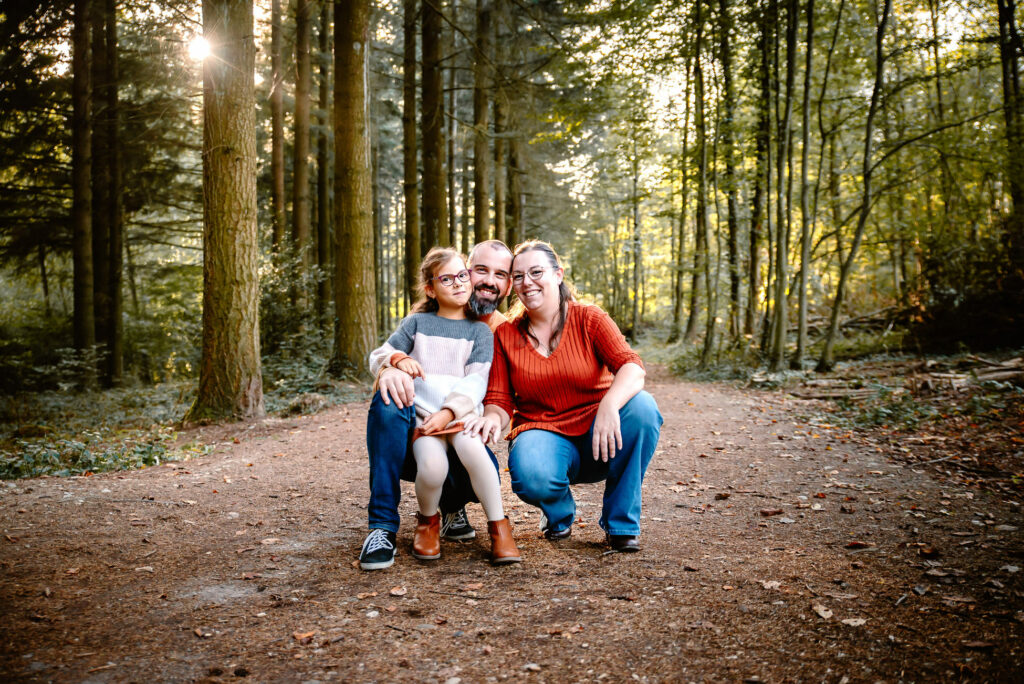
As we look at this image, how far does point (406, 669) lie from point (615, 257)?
26549 mm

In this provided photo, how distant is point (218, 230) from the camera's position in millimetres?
6711

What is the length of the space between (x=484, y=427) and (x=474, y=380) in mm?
245

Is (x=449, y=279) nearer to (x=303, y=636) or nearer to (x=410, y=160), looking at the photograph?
(x=303, y=636)

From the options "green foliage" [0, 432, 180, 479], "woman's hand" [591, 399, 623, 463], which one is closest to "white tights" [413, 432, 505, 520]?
"woman's hand" [591, 399, 623, 463]

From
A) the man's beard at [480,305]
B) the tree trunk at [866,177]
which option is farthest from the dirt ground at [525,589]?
the tree trunk at [866,177]

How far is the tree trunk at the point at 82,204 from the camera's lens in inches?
450

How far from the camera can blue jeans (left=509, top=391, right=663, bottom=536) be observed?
3.03 m

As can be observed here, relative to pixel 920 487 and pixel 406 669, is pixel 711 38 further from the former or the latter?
pixel 406 669

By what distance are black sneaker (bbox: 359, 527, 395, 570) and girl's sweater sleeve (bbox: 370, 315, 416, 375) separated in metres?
0.80

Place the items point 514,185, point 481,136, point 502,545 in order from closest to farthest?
point 502,545, point 481,136, point 514,185

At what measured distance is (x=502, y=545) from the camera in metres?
2.92

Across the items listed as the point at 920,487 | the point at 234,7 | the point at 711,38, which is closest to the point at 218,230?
the point at 234,7

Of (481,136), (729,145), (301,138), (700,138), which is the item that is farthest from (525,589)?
(301,138)

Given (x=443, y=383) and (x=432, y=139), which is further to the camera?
(x=432, y=139)
